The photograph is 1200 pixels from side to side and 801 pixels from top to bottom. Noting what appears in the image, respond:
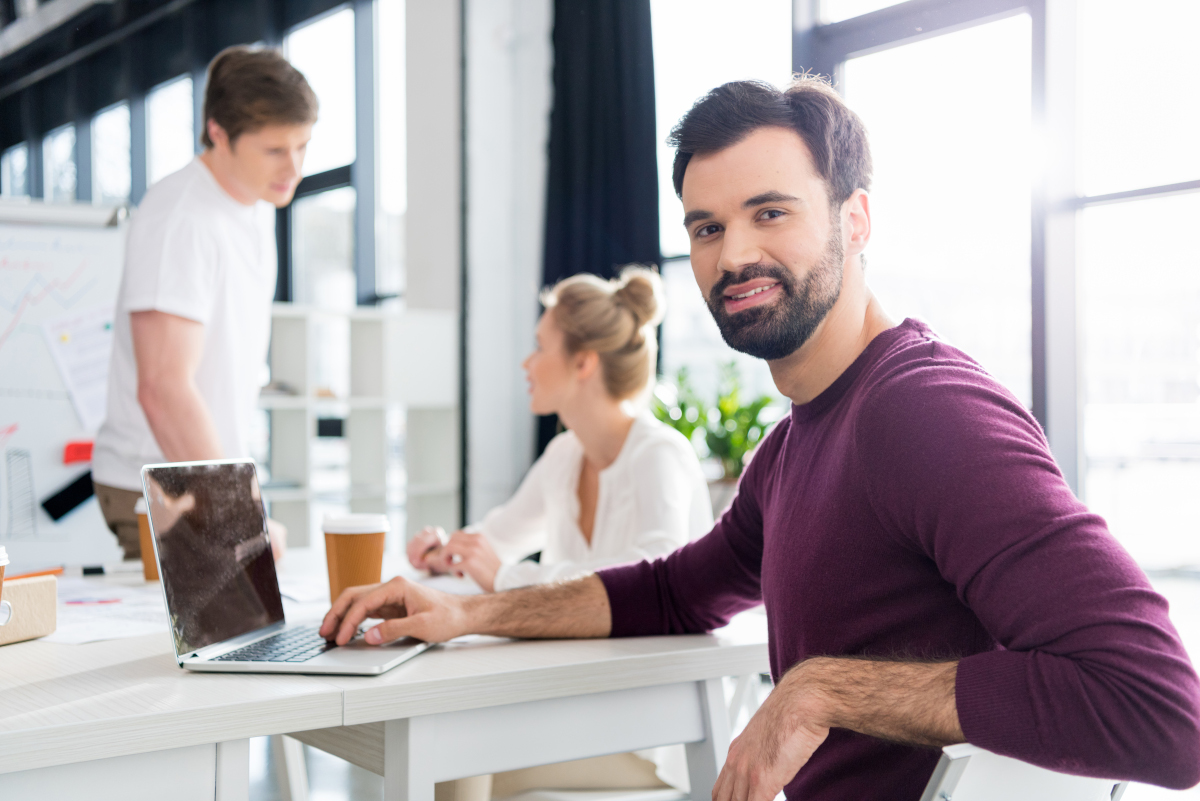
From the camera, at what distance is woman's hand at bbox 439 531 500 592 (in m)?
1.60

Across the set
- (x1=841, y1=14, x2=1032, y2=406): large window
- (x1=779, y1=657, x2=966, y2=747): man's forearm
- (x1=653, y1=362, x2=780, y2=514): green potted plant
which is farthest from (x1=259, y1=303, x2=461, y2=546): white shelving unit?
(x1=779, y1=657, x2=966, y2=747): man's forearm

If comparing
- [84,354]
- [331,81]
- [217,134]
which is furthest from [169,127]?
[217,134]

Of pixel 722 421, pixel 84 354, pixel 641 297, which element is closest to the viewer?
pixel 641 297

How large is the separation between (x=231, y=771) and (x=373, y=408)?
147 inches

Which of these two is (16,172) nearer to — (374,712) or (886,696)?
(374,712)

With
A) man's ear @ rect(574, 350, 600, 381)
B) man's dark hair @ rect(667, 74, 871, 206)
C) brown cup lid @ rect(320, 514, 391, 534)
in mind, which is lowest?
brown cup lid @ rect(320, 514, 391, 534)

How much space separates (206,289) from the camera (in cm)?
199

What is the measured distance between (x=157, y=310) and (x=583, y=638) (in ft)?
3.89

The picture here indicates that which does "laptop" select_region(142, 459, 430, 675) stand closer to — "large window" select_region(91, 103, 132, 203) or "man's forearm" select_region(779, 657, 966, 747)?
"man's forearm" select_region(779, 657, 966, 747)

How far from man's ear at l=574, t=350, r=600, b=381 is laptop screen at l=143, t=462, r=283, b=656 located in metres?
0.95

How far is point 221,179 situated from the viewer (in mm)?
2113

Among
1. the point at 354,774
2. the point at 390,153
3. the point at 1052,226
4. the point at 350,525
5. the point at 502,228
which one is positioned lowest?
the point at 354,774

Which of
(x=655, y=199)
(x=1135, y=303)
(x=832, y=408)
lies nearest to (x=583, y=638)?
(x=832, y=408)

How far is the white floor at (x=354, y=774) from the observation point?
8.24 feet
